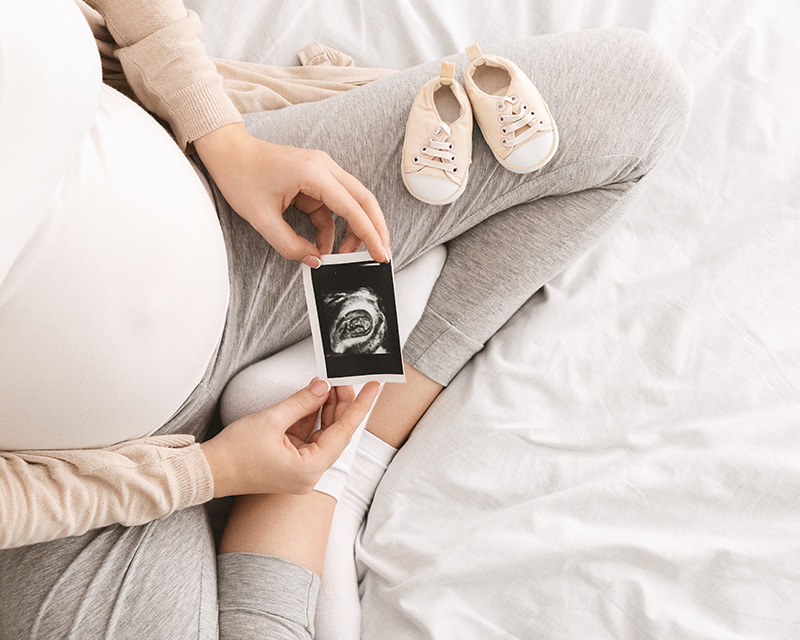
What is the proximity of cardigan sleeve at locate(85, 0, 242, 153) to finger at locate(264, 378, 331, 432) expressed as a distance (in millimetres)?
353

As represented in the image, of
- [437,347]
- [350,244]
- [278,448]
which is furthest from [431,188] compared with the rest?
[278,448]

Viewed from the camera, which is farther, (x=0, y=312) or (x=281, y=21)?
(x=281, y=21)

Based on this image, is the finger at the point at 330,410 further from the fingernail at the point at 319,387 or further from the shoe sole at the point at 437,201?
the shoe sole at the point at 437,201

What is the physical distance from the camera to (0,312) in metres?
0.60

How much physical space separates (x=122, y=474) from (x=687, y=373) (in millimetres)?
777

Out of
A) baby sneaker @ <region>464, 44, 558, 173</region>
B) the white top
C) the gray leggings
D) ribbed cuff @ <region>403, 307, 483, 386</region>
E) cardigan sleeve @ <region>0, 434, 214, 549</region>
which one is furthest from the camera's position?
ribbed cuff @ <region>403, 307, 483, 386</region>

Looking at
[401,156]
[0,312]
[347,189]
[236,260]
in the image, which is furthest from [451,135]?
[0,312]

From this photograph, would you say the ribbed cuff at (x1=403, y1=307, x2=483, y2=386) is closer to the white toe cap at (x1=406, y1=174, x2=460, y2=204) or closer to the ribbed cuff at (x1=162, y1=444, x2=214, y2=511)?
the white toe cap at (x1=406, y1=174, x2=460, y2=204)

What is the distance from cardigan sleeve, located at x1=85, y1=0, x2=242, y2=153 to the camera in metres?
0.78

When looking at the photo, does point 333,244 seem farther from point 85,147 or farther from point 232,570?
point 232,570

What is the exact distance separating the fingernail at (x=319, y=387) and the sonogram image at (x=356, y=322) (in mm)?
44

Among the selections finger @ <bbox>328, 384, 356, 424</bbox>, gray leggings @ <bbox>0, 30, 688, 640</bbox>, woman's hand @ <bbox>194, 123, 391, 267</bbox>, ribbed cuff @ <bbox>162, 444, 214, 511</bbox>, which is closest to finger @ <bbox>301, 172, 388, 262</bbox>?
woman's hand @ <bbox>194, 123, 391, 267</bbox>

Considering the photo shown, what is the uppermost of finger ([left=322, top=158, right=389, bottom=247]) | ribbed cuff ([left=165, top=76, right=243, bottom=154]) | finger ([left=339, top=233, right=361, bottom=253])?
ribbed cuff ([left=165, top=76, right=243, bottom=154])

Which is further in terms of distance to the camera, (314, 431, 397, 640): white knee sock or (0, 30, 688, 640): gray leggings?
(314, 431, 397, 640): white knee sock
